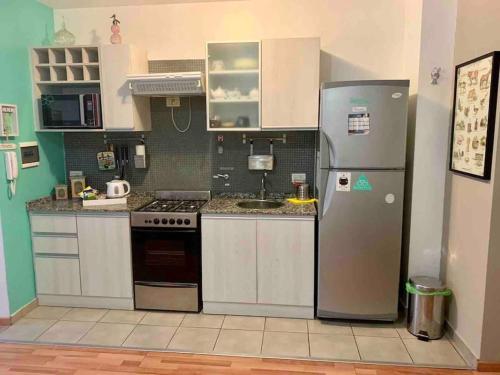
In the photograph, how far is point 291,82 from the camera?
309 cm

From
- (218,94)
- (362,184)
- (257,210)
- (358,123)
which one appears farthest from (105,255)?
(358,123)

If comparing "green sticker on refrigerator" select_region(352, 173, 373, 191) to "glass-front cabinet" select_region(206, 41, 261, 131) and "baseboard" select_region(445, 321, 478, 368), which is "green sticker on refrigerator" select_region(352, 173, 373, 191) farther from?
"baseboard" select_region(445, 321, 478, 368)

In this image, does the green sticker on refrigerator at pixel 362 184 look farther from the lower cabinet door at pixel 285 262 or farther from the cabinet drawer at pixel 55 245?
the cabinet drawer at pixel 55 245

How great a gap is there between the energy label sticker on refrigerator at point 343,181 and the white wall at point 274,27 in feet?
3.46

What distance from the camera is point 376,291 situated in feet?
9.53

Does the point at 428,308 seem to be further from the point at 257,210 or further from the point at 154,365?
the point at 154,365

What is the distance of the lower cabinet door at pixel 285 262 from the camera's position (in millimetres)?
2980

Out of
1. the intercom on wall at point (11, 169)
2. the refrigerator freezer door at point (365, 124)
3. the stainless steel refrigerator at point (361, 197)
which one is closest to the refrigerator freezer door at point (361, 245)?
the stainless steel refrigerator at point (361, 197)

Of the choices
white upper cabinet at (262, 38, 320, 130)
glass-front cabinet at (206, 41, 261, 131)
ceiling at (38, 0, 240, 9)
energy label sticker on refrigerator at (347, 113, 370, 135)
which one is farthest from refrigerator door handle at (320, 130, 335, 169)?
ceiling at (38, 0, 240, 9)

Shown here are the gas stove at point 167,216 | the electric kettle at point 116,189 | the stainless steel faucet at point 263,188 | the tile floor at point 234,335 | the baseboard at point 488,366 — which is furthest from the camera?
the stainless steel faucet at point 263,188

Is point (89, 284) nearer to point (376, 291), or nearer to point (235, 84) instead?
point (235, 84)

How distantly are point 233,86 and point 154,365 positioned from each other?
2.23m

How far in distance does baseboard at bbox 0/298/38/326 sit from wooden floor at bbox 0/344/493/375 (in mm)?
361

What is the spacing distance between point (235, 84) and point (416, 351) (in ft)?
8.09
